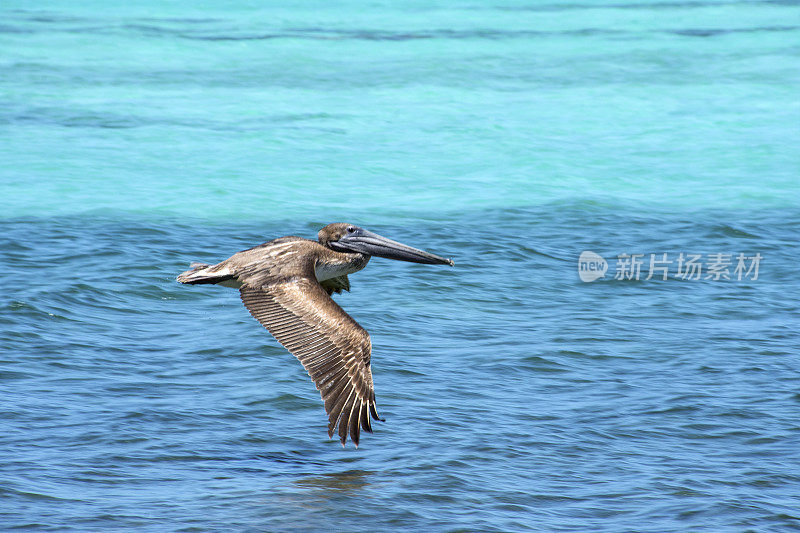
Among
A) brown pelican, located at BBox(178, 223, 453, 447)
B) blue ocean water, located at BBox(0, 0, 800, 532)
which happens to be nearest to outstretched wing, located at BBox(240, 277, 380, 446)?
Result: brown pelican, located at BBox(178, 223, 453, 447)

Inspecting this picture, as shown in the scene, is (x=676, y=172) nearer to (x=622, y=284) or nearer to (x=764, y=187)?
(x=764, y=187)

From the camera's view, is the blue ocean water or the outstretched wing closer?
the outstretched wing

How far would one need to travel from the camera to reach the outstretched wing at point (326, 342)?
5711mm

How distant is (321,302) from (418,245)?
5.51 meters

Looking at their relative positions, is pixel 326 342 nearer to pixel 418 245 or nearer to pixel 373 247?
pixel 373 247

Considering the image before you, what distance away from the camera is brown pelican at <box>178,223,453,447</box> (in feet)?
18.8

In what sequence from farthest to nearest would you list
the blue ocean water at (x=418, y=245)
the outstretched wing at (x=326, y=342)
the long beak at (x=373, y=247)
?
the long beak at (x=373, y=247)
the blue ocean water at (x=418, y=245)
the outstretched wing at (x=326, y=342)

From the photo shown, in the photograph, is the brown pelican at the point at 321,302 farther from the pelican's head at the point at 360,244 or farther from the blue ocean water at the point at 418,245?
the blue ocean water at the point at 418,245

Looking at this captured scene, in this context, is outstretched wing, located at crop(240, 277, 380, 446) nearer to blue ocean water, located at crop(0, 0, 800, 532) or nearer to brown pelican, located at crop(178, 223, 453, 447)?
brown pelican, located at crop(178, 223, 453, 447)

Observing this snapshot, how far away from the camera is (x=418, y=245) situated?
1165 centimetres

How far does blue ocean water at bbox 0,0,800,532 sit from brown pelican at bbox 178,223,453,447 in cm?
59

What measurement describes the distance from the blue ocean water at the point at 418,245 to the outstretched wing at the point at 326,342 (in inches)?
20.8

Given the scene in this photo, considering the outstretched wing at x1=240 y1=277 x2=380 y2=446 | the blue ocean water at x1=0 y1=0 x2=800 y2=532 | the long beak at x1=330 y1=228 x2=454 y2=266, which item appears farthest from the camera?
the long beak at x1=330 y1=228 x2=454 y2=266

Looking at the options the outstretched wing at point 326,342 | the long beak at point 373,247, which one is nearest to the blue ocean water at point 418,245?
the outstretched wing at point 326,342
